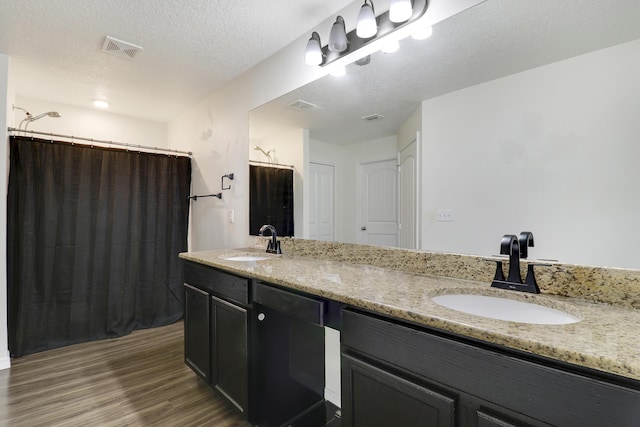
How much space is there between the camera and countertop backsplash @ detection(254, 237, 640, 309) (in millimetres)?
929

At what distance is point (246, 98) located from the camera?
102 inches

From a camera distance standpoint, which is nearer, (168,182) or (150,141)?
(168,182)

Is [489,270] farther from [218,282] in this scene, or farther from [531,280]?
[218,282]

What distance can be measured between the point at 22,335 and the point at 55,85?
6.98ft

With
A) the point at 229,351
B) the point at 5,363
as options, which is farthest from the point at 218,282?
the point at 5,363

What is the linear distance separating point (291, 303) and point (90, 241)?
8.27 ft

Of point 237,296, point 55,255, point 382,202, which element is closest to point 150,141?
point 55,255

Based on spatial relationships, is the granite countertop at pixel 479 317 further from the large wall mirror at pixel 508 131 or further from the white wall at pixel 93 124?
the white wall at pixel 93 124

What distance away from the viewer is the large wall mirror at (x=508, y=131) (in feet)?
3.17

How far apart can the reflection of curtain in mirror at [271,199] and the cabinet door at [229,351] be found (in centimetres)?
74

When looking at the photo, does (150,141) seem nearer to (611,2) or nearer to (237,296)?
(237,296)

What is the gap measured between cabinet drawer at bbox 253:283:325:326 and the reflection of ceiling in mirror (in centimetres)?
94

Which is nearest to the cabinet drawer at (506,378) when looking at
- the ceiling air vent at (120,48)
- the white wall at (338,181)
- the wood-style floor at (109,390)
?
the white wall at (338,181)

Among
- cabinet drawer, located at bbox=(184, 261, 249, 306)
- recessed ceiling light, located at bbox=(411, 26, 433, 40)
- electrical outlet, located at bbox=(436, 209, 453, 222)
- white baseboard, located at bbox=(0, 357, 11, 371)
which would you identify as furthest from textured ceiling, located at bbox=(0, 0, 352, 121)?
white baseboard, located at bbox=(0, 357, 11, 371)
